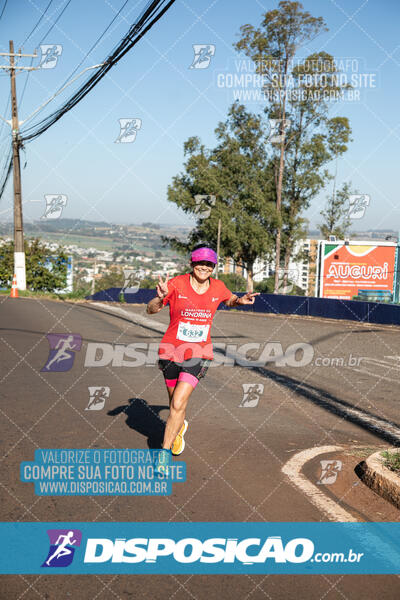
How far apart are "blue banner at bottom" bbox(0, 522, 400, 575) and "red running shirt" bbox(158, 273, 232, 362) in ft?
5.28

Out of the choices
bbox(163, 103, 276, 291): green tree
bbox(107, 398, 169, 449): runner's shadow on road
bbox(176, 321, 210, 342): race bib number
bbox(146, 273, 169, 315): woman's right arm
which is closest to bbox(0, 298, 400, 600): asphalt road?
bbox(107, 398, 169, 449): runner's shadow on road

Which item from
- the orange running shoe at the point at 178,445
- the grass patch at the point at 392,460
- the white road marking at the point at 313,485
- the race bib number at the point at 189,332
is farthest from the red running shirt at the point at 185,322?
the grass patch at the point at 392,460

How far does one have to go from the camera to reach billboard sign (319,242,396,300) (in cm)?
3133

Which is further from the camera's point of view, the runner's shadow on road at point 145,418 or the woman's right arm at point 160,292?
the runner's shadow on road at point 145,418

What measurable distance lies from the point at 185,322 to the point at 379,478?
2.04 m

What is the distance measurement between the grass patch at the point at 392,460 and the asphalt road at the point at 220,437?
0.30 metres

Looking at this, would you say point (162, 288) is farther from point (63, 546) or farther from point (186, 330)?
point (63, 546)

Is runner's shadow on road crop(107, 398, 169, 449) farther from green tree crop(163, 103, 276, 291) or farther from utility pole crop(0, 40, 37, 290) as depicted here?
green tree crop(163, 103, 276, 291)

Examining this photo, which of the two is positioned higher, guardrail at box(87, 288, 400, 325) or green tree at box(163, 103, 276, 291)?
green tree at box(163, 103, 276, 291)

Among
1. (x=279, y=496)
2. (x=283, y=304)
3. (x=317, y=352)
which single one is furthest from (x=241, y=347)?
(x=283, y=304)

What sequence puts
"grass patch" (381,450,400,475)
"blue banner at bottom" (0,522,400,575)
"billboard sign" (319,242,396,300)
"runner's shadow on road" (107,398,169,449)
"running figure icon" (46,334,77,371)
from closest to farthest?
1. "blue banner at bottom" (0,522,400,575)
2. "grass patch" (381,450,400,475)
3. "runner's shadow on road" (107,398,169,449)
4. "running figure icon" (46,334,77,371)
5. "billboard sign" (319,242,396,300)

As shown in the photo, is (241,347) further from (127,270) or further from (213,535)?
(127,270)

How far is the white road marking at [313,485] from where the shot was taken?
4.36 meters

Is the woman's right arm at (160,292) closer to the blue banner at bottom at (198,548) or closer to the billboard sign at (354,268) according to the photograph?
the blue banner at bottom at (198,548)
